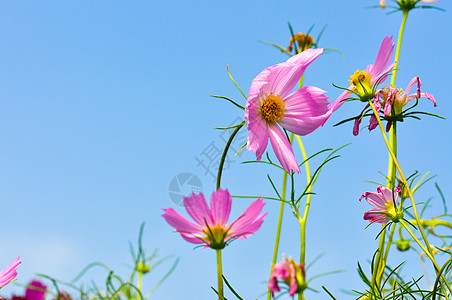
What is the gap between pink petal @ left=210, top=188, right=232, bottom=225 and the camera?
0.63 meters

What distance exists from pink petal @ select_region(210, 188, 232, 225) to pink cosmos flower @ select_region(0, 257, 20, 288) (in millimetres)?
359

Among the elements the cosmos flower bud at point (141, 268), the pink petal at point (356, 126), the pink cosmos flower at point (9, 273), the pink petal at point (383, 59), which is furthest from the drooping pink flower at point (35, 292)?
the pink petal at point (383, 59)

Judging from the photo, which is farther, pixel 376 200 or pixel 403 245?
pixel 403 245

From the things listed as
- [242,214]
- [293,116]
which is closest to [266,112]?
[293,116]

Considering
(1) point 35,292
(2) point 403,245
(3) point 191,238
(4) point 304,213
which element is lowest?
(1) point 35,292

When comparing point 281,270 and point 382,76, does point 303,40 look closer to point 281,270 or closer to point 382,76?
point 382,76

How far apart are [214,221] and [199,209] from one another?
3cm

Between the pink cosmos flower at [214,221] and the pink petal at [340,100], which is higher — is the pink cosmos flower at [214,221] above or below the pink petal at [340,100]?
below

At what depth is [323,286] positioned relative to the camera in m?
0.75

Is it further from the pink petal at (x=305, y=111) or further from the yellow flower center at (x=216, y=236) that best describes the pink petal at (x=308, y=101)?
the yellow flower center at (x=216, y=236)

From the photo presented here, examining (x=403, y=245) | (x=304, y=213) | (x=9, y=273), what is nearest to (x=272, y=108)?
(x=304, y=213)

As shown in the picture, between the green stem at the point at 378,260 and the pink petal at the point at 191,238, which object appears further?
the green stem at the point at 378,260

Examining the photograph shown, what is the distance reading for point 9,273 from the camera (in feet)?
2.53

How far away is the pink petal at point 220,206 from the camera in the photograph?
24.9 inches
